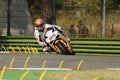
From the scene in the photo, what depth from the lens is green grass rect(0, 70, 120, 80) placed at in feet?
44.8

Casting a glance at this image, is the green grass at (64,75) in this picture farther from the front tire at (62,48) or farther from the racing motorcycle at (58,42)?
the front tire at (62,48)

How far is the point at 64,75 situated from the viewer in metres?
14.2

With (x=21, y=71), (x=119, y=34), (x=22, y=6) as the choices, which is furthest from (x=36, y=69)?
(x=22, y=6)

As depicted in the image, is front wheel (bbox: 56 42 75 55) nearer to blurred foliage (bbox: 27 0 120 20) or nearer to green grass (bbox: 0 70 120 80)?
green grass (bbox: 0 70 120 80)

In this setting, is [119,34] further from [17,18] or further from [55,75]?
[55,75]

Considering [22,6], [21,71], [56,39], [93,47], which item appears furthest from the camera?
[22,6]

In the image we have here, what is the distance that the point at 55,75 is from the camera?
46.7 feet

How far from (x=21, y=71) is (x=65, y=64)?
2.74 meters

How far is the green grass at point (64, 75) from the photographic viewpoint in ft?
44.8

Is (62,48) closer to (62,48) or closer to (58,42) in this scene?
(62,48)

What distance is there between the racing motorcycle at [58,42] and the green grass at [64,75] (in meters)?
6.42

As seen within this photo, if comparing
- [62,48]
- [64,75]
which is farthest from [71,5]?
[64,75]

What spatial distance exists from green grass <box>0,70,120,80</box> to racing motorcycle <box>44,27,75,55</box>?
6.42 meters

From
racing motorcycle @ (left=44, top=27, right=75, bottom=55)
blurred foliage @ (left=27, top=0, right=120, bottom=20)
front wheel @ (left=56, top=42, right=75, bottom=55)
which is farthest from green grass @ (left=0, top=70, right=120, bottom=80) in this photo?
blurred foliage @ (left=27, top=0, right=120, bottom=20)
